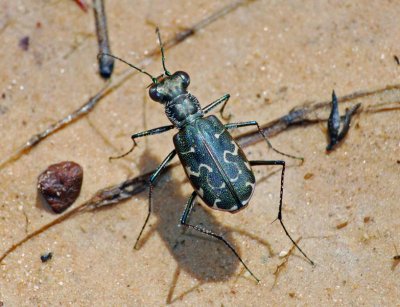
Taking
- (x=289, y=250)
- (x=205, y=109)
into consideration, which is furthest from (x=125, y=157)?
(x=289, y=250)

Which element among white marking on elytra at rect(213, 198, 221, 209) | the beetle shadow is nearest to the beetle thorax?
the beetle shadow

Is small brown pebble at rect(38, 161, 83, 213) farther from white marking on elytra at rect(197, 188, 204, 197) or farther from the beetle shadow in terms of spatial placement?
white marking on elytra at rect(197, 188, 204, 197)

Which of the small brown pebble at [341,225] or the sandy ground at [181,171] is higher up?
the sandy ground at [181,171]

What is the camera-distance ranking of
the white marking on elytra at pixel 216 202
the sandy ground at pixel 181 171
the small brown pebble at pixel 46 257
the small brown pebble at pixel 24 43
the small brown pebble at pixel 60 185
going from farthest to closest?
the small brown pebble at pixel 24 43 < the small brown pebble at pixel 60 185 < the small brown pebble at pixel 46 257 < the sandy ground at pixel 181 171 < the white marking on elytra at pixel 216 202

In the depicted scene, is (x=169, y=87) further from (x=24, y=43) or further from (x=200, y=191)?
(x=24, y=43)

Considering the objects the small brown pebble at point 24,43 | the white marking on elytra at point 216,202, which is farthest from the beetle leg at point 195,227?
the small brown pebble at point 24,43

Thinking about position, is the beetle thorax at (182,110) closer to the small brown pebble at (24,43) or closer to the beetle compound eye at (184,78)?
the beetle compound eye at (184,78)
